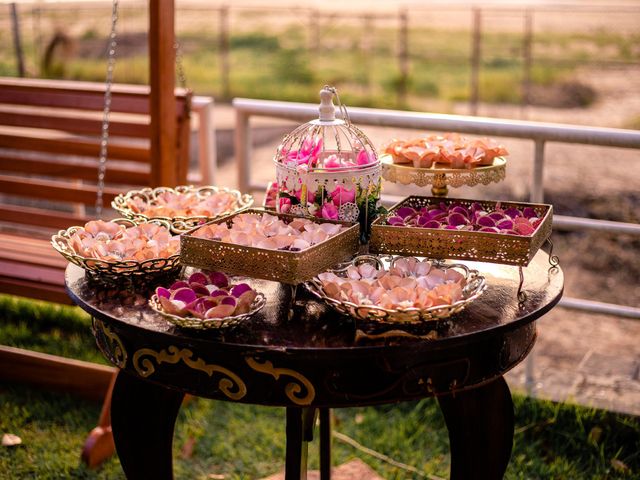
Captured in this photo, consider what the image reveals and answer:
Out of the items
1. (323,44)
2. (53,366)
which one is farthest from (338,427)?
(323,44)

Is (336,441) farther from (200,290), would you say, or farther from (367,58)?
(367,58)

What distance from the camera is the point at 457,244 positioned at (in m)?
1.85

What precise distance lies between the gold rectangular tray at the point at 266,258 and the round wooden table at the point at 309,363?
0.34 ft

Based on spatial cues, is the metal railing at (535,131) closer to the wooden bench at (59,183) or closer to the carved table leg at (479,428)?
the wooden bench at (59,183)

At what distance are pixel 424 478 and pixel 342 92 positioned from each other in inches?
315

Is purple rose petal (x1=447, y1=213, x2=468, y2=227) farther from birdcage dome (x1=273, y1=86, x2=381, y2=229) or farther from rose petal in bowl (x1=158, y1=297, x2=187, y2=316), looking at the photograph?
rose petal in bowl (x1=158, y1=297, x2=187, y2=316)

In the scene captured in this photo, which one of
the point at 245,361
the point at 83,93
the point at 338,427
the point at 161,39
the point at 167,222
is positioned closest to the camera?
the point at 245,361

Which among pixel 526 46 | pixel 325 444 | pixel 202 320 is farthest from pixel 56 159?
pixel 526 46

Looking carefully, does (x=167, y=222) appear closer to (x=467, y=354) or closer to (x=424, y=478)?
(x=467, y=354)

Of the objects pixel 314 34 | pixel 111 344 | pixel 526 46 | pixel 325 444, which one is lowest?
pixel 325 444

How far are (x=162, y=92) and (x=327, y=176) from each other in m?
1.11

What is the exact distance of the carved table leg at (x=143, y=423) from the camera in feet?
6.47

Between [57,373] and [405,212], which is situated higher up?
[405,212]

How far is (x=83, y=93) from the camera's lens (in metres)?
3.53
